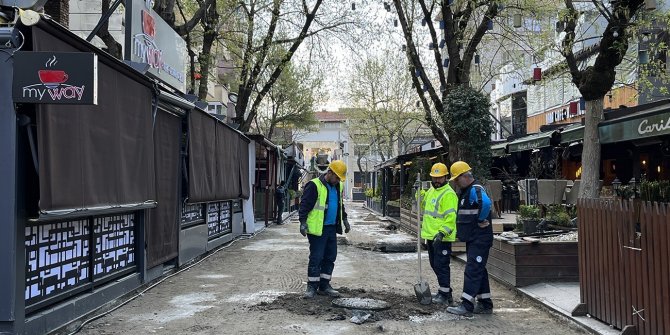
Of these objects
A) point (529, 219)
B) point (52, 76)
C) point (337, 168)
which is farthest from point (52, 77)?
point (529, 219)

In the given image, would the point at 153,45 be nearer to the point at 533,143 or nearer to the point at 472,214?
the point at 472,214

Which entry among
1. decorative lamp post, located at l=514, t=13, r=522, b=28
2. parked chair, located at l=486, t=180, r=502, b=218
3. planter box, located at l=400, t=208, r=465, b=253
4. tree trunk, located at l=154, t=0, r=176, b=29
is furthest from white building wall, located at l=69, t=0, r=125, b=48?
parked chair, located at l=486, t=180, r=502, b=218

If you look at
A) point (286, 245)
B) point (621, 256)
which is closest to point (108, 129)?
point (621, 256)

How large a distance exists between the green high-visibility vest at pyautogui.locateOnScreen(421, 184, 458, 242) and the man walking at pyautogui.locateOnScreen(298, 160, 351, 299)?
132 cm

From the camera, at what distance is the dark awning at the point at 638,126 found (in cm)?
885

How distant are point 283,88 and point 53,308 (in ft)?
101

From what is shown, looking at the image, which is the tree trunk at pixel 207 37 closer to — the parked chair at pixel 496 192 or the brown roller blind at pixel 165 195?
the brown roller blind at pixel 165 195

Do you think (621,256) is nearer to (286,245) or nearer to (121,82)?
(121,82)

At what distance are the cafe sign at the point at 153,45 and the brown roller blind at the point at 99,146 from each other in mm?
688

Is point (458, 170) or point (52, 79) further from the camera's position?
point (458, 170)

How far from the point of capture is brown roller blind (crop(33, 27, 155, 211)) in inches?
199

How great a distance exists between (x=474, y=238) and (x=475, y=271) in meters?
0.40

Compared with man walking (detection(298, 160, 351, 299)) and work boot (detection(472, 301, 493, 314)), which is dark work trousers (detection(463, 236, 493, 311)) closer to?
work boot (detection(472, 301, 493, 314))

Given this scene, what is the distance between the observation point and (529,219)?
959 centimetres
